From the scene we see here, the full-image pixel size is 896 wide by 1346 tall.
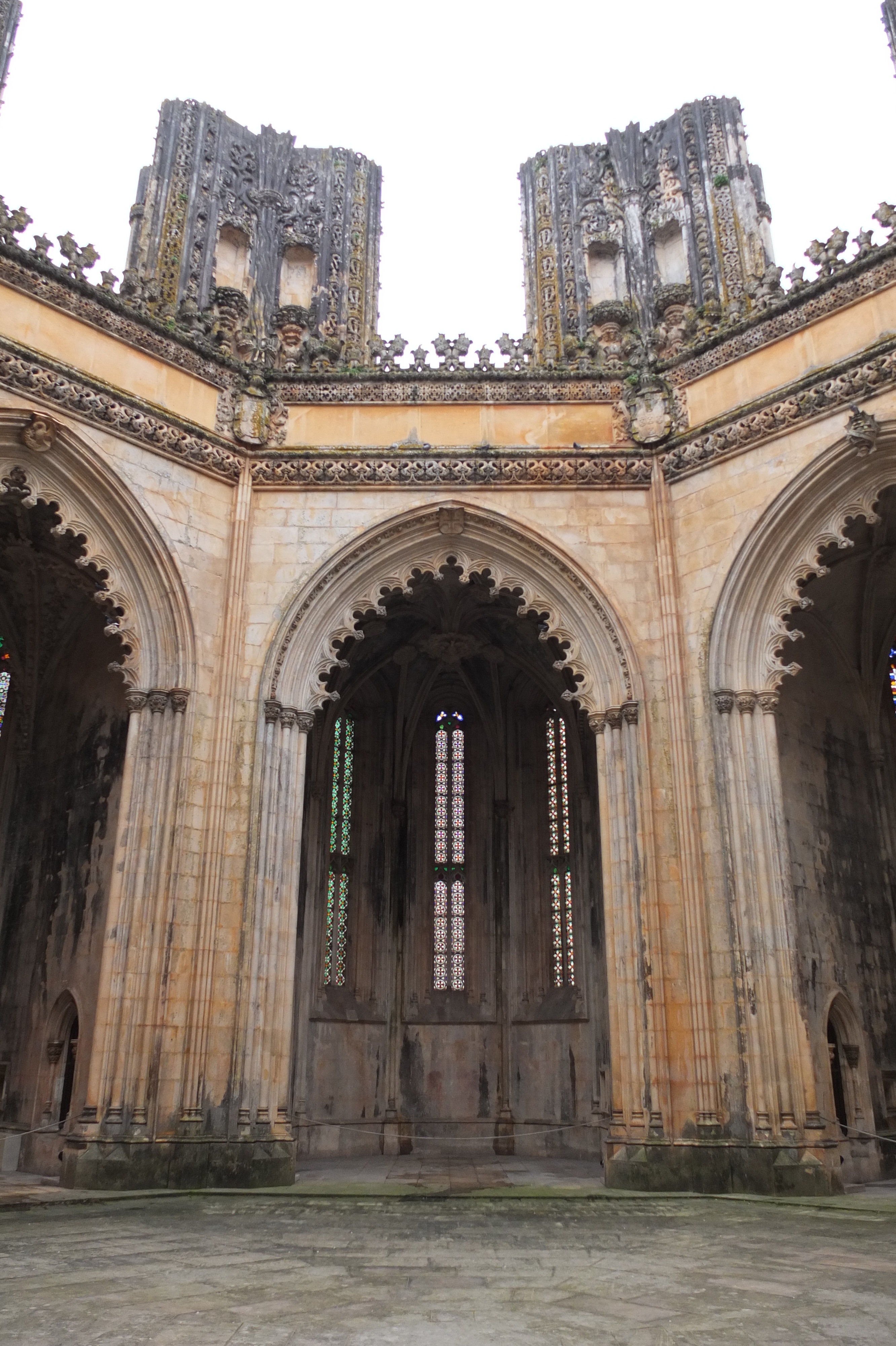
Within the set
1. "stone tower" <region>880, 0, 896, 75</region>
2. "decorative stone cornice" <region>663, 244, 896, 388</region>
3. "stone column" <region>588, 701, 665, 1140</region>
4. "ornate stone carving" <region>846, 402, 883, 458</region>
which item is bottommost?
"stone column" <region>588, 701, 665, 1140</region>

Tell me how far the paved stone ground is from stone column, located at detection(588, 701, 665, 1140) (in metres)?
1.67

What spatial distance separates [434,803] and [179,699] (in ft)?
29.7

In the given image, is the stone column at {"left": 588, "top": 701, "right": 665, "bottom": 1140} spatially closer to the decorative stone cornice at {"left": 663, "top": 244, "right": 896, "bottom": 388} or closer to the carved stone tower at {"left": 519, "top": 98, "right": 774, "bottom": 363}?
the decorative stone cornice at {"left": 663, "top": 244, "right": 896, "bottom": 388}

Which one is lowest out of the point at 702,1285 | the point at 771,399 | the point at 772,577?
the point at 702,1285

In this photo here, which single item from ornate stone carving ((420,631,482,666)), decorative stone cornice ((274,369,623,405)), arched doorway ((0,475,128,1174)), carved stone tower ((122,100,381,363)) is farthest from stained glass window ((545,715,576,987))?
carved stone tower ((122,100,381,363))

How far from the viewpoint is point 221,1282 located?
288 inches

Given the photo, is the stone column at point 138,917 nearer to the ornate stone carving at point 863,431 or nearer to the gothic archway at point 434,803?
the gothic archway at point 434,803

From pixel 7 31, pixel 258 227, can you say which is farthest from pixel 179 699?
pixel 7 31

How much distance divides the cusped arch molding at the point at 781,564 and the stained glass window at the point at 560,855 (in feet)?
24.0

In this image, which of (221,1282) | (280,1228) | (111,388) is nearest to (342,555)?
(111,388)

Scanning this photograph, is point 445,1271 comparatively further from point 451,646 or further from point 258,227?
point 258,227

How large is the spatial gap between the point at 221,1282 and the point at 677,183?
20.8m

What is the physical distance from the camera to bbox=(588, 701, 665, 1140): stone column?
13531 mm

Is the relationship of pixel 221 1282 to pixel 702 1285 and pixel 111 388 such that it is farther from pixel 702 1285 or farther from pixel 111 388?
pixel 111 388
